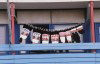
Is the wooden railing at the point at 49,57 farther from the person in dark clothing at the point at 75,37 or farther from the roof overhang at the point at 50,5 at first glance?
the roof overhang at the point at 50,5

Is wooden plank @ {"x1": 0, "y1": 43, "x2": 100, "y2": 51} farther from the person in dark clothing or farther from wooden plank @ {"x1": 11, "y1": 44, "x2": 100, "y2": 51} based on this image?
the person in dark clothing

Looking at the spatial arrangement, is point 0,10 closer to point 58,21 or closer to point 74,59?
point 58,21

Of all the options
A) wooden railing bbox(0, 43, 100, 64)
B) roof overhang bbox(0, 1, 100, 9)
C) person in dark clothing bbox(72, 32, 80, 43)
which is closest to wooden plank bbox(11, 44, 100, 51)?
wooden railing bbox(0, 43, 100, 64)

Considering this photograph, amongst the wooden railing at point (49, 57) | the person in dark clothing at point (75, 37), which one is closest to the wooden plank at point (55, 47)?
the wooden railing at point (49, 57)

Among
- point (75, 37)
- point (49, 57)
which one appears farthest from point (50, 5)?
point (49, 57)

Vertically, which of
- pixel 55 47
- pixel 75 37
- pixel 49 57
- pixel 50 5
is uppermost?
pixel 50 5

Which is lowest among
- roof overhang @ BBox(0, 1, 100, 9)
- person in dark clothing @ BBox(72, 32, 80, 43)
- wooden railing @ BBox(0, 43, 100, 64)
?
wooden railing @ BBox(0, 43, 100, 64)

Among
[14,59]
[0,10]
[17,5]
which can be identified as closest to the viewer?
[14,59]

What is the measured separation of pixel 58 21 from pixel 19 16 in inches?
65.9

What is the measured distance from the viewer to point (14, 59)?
11.3 meters

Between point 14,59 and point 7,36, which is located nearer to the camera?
point 14,59

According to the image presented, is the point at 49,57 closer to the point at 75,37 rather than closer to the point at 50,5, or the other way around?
the point at 75,37

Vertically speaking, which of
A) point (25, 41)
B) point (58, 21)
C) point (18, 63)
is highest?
point (58, 21)

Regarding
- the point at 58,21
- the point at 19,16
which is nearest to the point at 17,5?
the point at 19,16
